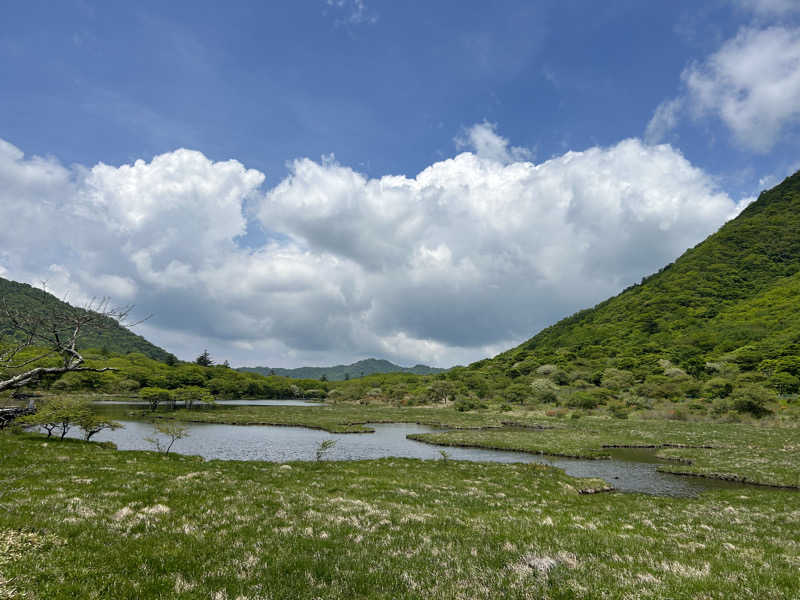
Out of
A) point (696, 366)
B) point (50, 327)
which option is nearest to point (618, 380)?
point (696, 366)

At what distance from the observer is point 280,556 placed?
33.7 feet

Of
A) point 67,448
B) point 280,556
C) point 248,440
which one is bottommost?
point 248,440

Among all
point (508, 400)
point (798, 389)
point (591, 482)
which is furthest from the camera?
point (508, 400)

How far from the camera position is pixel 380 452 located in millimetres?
46000

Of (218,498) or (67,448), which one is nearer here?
(218,498)

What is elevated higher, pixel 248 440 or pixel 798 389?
pixel 798 389

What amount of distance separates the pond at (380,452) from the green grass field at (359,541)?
886cm

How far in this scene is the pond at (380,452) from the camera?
32.0 m

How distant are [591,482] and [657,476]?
10044mm

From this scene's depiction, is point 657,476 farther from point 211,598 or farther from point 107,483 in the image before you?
point 107,483

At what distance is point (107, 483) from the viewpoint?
18.5 metres

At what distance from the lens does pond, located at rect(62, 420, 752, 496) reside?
3198 cm

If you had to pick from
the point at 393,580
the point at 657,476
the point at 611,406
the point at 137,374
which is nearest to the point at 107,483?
the point at 393,580

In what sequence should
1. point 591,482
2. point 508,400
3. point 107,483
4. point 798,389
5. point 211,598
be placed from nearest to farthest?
point 211,598, point 107,483, point 591,482, point 798,389, point 508,400
